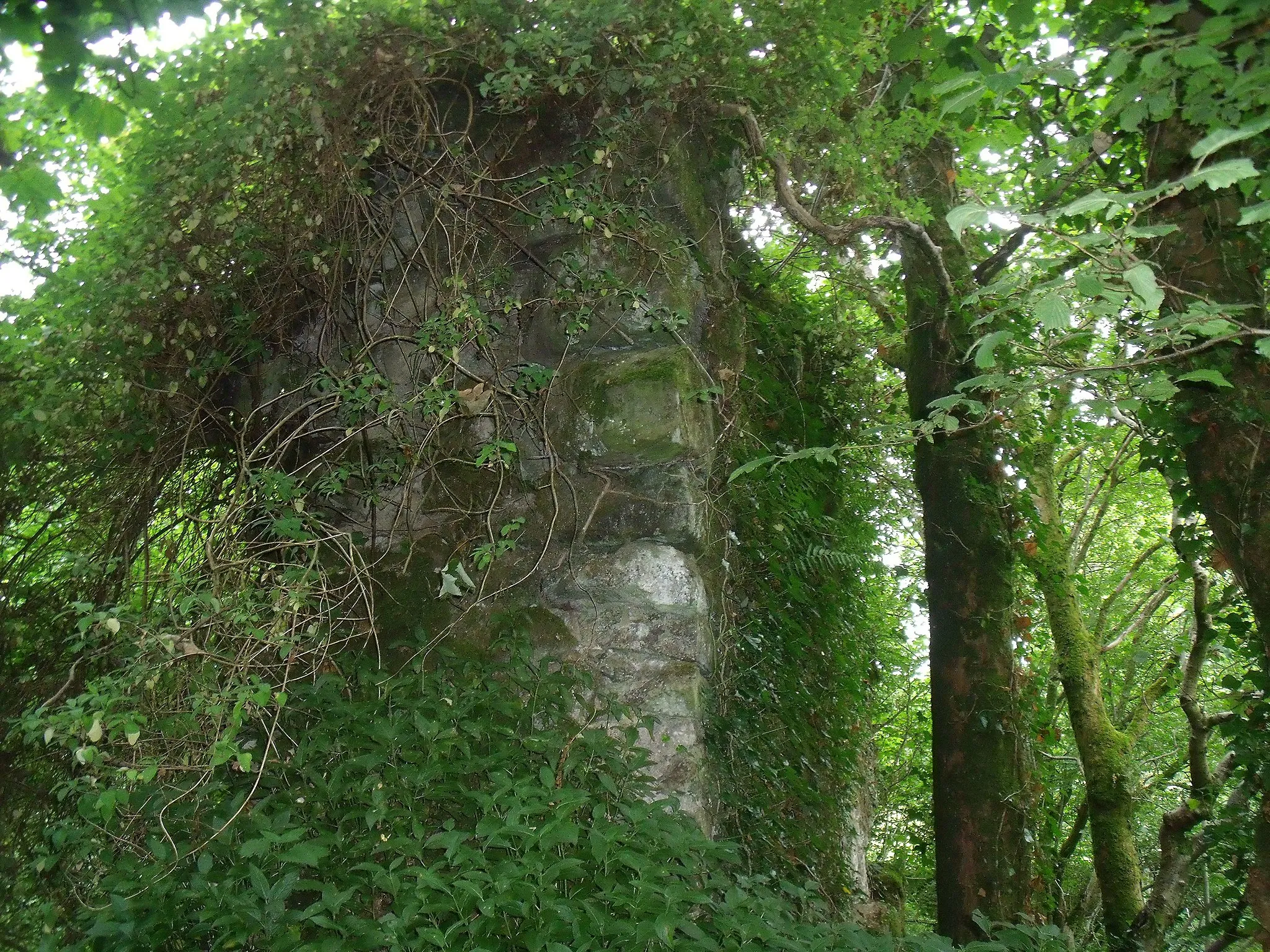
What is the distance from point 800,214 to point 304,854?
3.19m

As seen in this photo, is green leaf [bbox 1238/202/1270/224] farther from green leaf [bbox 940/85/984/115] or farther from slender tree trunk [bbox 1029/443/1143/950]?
slender tree trunk [bbox 1029/443/1143/950]

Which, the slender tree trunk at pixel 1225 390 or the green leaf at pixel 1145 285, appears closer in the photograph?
the green leaf at pixel 1145 285

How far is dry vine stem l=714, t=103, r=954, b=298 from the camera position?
3707mm

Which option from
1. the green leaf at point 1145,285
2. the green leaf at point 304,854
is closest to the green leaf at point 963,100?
the green leaf at point 1145,285

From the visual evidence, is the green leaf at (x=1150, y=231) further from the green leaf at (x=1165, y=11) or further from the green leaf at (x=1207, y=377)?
the green leaf at (x=1165, y=11)

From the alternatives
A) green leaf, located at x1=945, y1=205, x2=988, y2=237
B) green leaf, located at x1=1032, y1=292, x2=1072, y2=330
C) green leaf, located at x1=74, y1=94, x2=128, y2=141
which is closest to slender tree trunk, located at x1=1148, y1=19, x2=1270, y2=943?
green leaf, located at x1=1032, y1=292, x2=1072, y2=330

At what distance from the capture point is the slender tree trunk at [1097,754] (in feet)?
19.3

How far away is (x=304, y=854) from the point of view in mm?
1971

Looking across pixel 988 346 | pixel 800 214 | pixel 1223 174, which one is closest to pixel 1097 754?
pixel 800 214

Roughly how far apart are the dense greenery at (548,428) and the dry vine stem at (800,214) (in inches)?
1.1

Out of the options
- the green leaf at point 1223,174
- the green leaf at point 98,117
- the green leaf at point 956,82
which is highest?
the green leaf at point 98,117

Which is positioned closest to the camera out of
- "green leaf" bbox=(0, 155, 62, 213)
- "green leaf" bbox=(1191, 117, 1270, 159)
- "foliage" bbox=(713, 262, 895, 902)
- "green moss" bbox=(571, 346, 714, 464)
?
"green leaf" bbox=(1191, 117, 1270, 159)

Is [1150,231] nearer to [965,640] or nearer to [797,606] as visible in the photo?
[797,606]

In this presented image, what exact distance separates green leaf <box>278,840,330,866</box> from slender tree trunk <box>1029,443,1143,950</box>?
15.3 feet
